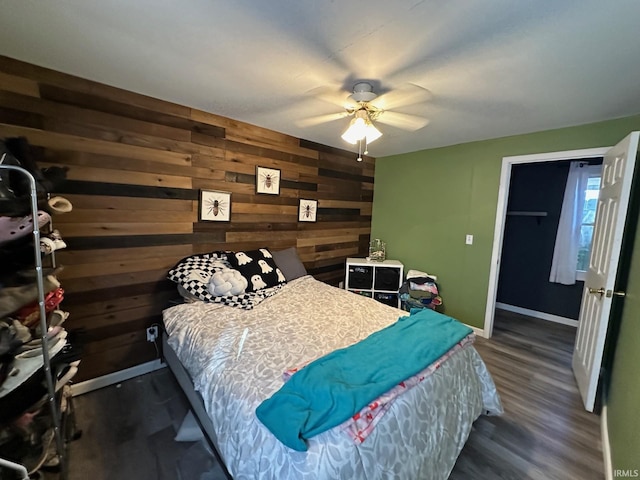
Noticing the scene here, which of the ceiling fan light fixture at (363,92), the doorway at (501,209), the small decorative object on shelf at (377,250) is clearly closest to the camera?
the ceiling fan light fixture at (363,92)

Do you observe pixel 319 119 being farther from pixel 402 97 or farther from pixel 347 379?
→ pixel 347 379

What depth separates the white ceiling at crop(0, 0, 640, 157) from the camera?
1173mm

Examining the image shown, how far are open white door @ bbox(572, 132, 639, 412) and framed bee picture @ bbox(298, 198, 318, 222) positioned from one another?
266 cm

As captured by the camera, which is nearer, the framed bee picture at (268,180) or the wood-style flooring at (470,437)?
the wood-style flooring at (470,437)

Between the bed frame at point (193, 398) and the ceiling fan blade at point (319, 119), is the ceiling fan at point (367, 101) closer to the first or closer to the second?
the ceiling fan blade at point (319, 119)

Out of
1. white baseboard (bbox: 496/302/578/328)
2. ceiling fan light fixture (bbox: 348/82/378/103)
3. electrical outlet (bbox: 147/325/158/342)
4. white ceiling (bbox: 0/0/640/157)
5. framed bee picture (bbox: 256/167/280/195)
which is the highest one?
white ceiling (bbox: 0/0/640/157)

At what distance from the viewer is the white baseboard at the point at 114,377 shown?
79.6 inches

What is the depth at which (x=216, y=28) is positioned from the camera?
1318 millimetres

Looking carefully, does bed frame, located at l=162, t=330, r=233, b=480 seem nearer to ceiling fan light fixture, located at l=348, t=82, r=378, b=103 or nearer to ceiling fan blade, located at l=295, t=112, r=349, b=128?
ceiling fan light fixture, located at l=348, t=82, r=378, b=103

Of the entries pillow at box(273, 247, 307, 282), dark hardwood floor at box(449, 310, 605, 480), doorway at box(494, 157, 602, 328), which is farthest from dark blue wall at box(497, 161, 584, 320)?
pillow at box(273, 247, 307, 282)

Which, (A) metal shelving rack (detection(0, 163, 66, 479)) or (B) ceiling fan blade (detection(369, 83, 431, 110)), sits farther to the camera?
(B) ceiling fan blade (detection(369, 83, 431, 110))

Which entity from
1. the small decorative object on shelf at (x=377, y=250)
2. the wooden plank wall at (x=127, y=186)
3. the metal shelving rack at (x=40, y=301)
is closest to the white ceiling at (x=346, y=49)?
the wooden plank wall at (x=127, y=186)

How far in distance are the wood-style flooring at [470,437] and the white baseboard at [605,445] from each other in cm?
3

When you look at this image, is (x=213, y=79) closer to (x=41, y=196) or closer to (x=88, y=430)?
(x=41, y=196)
